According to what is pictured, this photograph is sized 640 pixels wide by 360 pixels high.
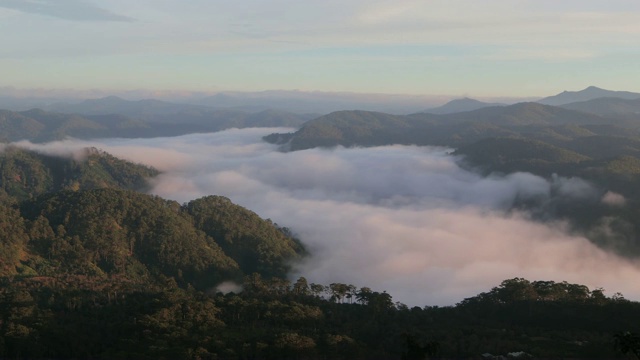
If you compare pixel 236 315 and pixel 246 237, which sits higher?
pixel 236 315

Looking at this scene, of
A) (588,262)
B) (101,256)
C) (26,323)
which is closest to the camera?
(26,323)

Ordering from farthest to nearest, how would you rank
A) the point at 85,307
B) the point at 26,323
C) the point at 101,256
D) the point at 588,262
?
the point at 588,262, the point at 101,256, the point at 85,307, the point at 26,323

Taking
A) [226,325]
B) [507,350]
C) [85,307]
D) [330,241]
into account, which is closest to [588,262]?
[330,241]

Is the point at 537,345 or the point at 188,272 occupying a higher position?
the point at 537,345

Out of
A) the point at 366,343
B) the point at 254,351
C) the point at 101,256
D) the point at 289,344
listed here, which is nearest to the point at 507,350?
the point at 366,343

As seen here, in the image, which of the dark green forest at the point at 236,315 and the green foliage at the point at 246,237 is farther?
the green foliage at the point at 246,237

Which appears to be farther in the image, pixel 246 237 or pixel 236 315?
pixel 246 237

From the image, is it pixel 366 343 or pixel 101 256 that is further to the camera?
pixel 101 256

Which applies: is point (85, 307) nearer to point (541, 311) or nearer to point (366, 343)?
point (366, 343)

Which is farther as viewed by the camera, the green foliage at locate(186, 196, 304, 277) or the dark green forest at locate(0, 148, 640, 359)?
the green foliage at locate(186, 196, 304, 277)
